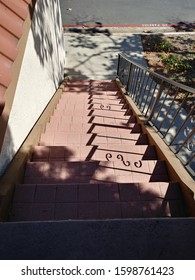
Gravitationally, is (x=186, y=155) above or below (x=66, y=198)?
below

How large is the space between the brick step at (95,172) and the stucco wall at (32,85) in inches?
16.7

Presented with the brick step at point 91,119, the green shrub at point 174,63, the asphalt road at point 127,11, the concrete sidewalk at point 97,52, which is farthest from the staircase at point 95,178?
the asphalt road at point 127,11

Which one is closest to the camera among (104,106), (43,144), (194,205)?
(194,205)

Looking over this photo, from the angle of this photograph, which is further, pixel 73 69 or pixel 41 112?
pixel 73 69

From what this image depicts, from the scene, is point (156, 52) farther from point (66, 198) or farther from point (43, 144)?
point (66, 198)

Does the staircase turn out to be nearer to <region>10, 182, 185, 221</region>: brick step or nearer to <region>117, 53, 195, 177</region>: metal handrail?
<region>10, 182, 185, 221</region>: brick step

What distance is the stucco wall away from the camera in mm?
3458

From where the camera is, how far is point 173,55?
986 cm

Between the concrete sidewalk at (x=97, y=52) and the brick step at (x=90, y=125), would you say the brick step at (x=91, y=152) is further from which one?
the concrete sidewalk at (x=97, y=52)

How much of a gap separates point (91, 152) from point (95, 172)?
615 mm

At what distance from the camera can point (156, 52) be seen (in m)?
10.1
